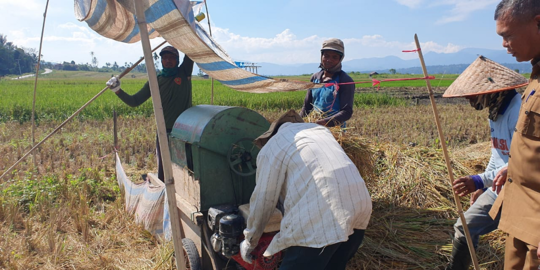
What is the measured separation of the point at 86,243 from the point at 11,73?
97.4 meters

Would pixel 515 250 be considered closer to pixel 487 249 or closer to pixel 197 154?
pixel 487 249

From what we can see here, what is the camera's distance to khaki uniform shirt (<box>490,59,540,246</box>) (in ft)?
5.51

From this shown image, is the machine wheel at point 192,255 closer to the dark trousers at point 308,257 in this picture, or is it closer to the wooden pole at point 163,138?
the wooden pole at point 163,138

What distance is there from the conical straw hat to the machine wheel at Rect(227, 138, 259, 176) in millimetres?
1415

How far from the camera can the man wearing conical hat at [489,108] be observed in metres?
2.37

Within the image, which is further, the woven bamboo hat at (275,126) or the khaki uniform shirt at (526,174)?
the woven bamboo hat at (275,126)

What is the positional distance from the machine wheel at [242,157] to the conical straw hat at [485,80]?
4.64 ft

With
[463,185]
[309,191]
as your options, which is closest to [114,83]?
[309,191]

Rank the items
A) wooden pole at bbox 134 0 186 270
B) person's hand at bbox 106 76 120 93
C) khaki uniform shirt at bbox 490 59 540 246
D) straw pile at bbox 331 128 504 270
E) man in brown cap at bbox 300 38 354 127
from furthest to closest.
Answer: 1. man in brown cap at bbox 300 38 354 127
2. person's hand at bbox 106 76 120 93
3. straw pile at bbox 331 128 504 270
4. wooden pole at bbox 134 0 186 270
5. khaki uniform shirt at bbox 490 59 540 246

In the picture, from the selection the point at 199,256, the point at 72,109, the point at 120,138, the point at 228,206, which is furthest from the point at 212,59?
the point at 72,109

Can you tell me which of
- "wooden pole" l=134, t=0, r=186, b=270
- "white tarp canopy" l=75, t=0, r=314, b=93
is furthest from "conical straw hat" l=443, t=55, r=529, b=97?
"wooden pole" l=134, t=0, r=186, b=270

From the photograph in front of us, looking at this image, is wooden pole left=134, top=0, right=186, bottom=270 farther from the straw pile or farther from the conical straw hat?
the conical straw hat

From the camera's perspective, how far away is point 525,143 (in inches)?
68.0

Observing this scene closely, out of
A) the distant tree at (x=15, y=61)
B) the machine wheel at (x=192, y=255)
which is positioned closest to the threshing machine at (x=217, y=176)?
the machine wheel at (x=192, y=255)
